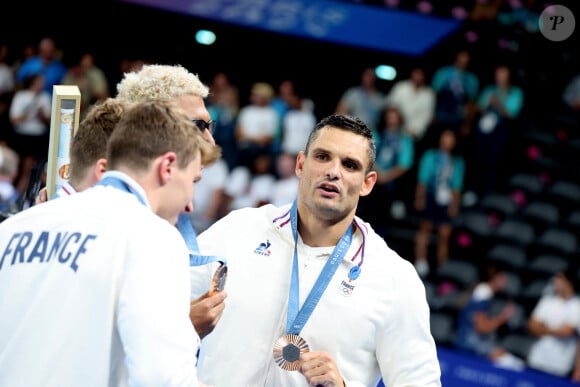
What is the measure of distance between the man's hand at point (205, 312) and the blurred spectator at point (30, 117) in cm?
874

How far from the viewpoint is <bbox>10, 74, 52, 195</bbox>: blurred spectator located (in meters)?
11.7

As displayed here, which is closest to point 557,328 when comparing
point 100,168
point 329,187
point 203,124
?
point 329,187

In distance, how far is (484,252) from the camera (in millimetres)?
12312

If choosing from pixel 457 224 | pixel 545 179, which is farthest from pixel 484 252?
pixel 545 179

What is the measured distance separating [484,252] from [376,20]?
152 inches

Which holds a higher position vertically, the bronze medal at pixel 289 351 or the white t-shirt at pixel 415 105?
the white t-shirt at pixel 415 105

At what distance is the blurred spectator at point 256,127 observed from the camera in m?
12.2

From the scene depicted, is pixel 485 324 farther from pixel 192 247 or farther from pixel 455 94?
pixel 192 247

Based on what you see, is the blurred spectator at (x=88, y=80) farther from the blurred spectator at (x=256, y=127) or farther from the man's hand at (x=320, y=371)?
the man's hand at (x=320, y=371)

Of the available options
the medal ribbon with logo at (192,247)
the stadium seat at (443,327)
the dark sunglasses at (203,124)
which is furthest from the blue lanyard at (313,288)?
the stadium seat at (443,327)

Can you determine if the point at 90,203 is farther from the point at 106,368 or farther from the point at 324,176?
the point at 324,176

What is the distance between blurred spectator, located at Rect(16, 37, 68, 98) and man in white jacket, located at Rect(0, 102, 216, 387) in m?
9.49

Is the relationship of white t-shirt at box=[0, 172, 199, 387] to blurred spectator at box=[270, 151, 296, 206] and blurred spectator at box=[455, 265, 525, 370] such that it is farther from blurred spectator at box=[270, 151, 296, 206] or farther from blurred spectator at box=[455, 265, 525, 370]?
blurred spectator at box=[270, 151, 296, 206]

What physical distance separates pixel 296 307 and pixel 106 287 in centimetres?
130
